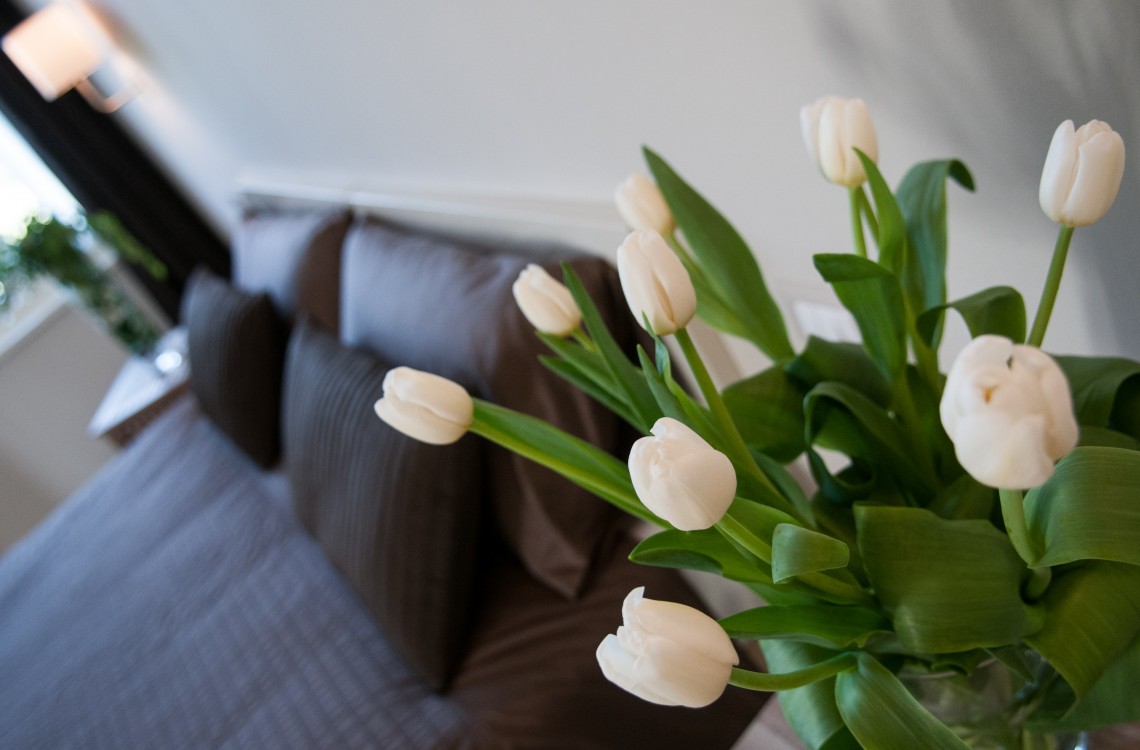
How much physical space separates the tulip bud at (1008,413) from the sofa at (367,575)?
74cm

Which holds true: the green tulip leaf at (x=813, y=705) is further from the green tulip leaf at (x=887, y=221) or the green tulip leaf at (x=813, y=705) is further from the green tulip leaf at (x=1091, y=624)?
the green tulip leaf at (x=887, y=221)

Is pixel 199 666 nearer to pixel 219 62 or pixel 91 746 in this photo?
pixel 91 746

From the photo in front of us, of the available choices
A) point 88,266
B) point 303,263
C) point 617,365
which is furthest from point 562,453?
point 88,266

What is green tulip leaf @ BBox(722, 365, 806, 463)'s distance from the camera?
592 mm

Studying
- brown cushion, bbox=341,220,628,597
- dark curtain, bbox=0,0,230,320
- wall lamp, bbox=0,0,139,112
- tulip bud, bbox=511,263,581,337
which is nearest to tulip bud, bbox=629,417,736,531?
tulip bud, bbox=511,263,581,337

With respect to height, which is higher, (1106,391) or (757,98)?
(757,98)

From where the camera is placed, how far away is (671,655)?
1.13 feet

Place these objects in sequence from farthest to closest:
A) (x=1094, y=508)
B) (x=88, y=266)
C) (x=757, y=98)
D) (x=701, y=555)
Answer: (x=88, y=266) < (x=757, y=98) < (x=701, y=555) < (x=1094, y=508)

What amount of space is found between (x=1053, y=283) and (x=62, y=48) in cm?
277

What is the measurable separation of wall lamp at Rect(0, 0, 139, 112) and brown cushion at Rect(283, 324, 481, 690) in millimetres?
1931

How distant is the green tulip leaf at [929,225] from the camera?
528 mm

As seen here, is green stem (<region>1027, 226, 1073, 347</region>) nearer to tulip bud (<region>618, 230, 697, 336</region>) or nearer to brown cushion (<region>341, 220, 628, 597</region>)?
tulip bud (<region>618, 230, 697, 336</region>)

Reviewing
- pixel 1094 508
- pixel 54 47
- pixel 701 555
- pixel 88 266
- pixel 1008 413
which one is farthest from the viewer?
pixel 88 266

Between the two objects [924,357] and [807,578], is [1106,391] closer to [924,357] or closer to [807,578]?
[924,357]
